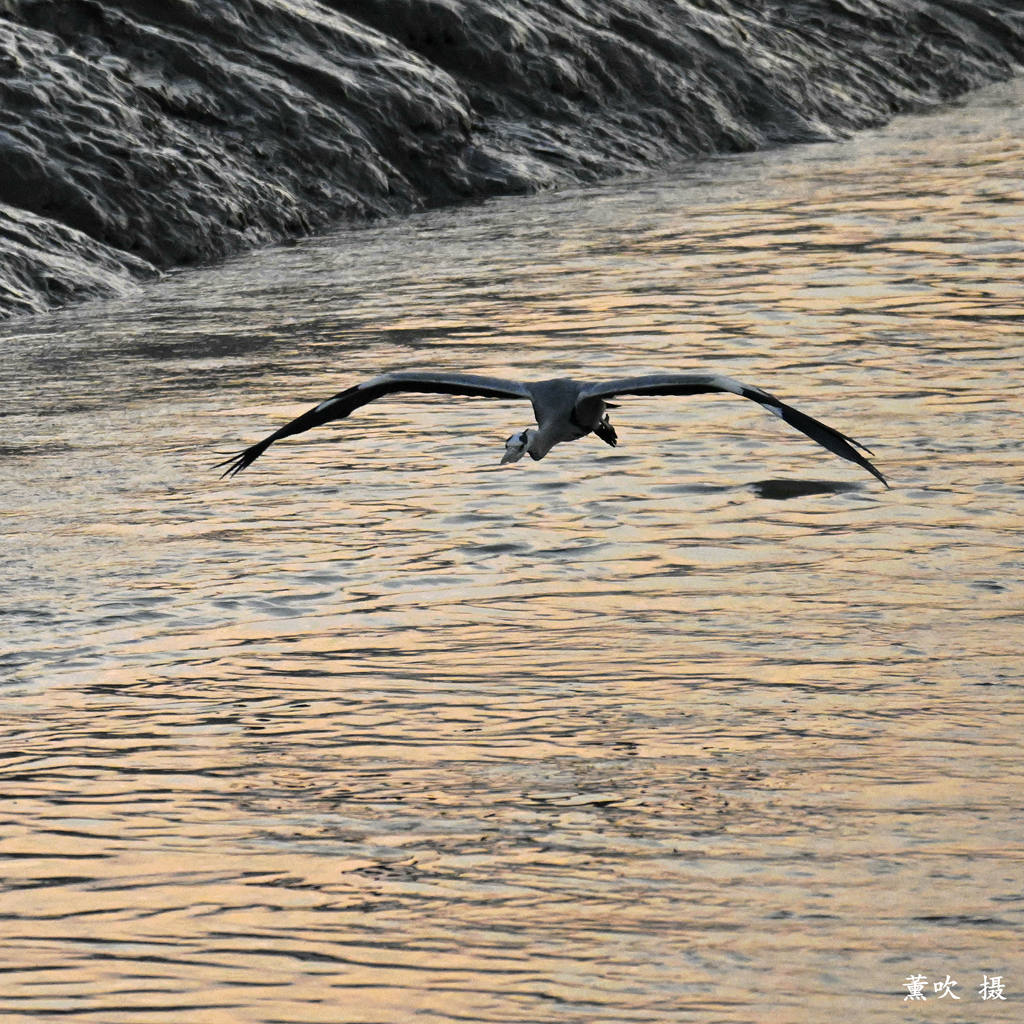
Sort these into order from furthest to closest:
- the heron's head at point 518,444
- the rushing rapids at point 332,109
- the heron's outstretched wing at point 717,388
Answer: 1. the rushing rapids at point 332,109
2. the heron's head at point 518,444
3. the heron's outstretched wing at point 717,388

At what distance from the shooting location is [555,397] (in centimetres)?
898

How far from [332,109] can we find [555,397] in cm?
1124

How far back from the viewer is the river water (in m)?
5.95

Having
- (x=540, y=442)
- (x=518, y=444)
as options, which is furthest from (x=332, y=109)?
(x=518, y=444)

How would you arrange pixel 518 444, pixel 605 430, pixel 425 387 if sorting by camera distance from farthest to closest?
pixel 605 430, pixel 425 387, pixel 518 444

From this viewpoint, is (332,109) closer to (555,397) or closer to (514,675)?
(555,397)

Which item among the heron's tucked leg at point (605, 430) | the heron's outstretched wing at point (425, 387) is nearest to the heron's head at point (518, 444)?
the heron's outstretched wing at point (425, 387)

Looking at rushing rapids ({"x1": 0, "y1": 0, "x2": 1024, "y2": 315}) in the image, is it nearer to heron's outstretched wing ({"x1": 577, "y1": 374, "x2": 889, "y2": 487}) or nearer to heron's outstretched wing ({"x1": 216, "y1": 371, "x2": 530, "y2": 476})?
heron's outstretched wing ({"x1": 216, "y1": 371, "x2": 530, "y2": 476})

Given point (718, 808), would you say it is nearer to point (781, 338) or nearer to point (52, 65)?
point (781, 338)

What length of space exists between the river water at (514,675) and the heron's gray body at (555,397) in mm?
668

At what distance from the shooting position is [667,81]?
2302cm

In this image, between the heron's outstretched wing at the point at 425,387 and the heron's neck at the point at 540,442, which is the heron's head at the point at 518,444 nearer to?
the heron's neck at the point at 540,442

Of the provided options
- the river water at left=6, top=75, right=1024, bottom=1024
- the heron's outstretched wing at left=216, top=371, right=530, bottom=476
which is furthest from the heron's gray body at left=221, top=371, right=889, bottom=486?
the river water at left=6, top=75, right=1024, bottom=1024

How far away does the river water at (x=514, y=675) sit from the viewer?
5949 millimetres
